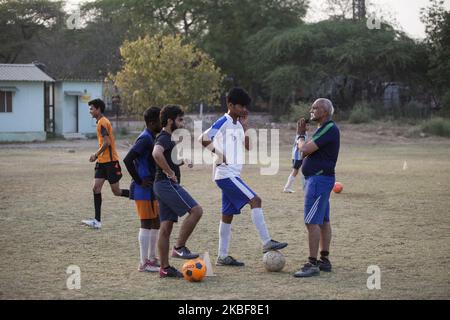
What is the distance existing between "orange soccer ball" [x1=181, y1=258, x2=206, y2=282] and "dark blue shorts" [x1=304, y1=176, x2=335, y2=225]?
135 centimetres

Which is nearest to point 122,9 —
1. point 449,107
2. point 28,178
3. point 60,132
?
point 60,132

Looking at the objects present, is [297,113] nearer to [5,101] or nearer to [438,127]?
[438,127]

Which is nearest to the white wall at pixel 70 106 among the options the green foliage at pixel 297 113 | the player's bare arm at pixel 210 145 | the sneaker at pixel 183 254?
the green foliage at pixel 297 113

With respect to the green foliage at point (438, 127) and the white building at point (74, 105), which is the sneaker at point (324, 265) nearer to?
the green foliage at point (438, 127)

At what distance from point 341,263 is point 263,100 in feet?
157

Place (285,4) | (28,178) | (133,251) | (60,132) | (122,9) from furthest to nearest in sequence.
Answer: (122,9)
(285,4)
(60,132)
(28,178)
(133,251)

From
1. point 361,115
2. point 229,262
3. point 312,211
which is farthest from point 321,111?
point 361,115

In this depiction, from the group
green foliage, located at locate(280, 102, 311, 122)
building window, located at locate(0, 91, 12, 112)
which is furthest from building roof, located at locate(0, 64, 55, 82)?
green foliage, located at locate(280, 102, 311, 122)

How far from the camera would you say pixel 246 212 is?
1276 cm

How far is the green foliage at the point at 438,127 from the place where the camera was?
38000mm

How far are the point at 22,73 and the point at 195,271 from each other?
32.5 meters

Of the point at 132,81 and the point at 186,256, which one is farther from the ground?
the point at 132,81

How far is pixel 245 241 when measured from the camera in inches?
389
